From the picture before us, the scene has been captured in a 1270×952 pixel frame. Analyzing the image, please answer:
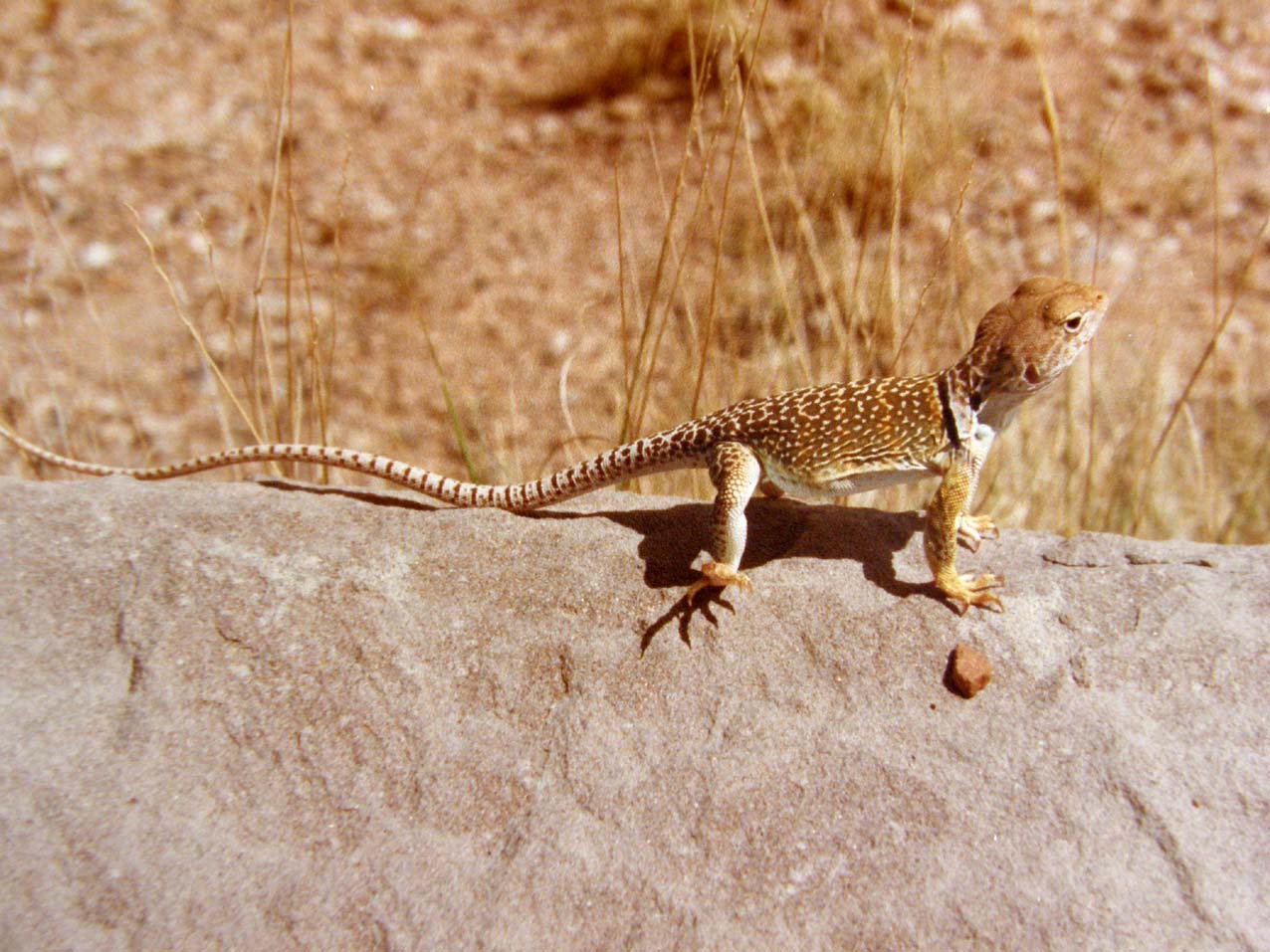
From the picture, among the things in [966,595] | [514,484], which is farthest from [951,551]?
[514,484]

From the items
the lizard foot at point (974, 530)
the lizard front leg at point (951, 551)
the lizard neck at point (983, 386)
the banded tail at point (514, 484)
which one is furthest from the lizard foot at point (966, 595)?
the banded tail at point (514, 484)

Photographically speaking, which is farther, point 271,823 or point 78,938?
point 271,823

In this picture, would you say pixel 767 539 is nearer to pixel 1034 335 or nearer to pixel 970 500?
pixel 970 500

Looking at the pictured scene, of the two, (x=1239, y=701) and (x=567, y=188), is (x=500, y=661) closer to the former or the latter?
(x=1239, y=701)

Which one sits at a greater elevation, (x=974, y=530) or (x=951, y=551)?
(x=951, y=551)

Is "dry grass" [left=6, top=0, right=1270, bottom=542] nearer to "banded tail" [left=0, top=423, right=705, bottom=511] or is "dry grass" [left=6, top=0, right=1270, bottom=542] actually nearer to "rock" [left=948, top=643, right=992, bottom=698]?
"banded tail" [left=0, top=423, right=705, bottom=511]

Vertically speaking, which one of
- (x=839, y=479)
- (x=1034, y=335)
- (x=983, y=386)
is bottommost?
(x=839, y=479)

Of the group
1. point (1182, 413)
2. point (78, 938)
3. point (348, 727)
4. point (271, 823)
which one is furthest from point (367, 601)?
point (1182, 413)
